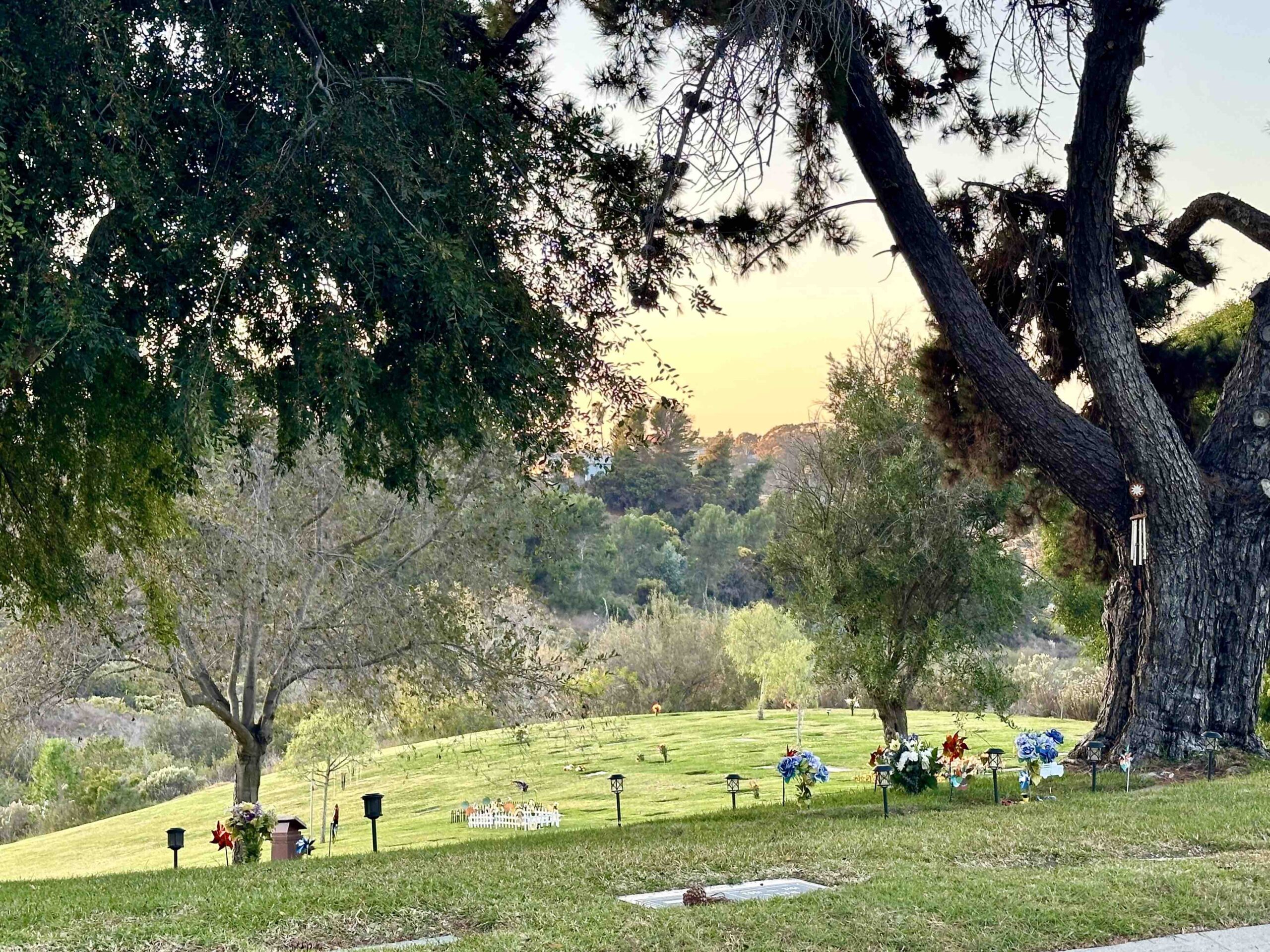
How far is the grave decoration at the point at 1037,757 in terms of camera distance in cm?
1020

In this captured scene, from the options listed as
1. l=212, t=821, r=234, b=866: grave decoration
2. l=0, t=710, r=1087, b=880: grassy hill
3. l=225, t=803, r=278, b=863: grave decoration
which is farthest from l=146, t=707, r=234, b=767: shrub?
l=225, t=803, r=278, b=863: grave decoration

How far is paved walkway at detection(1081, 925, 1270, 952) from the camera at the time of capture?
4.96m

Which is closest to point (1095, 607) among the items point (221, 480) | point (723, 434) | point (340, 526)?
point (340, 526)

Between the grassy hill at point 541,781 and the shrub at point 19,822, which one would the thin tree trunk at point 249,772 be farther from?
the shrub at point 19,822

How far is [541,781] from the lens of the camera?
28484 mm

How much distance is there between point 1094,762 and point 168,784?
2511 cm

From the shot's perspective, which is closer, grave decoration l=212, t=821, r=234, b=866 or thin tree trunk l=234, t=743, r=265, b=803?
grave decoration l=212, t=821, r=234, b=866

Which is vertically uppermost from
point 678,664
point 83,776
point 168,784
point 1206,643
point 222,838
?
point 1206,643

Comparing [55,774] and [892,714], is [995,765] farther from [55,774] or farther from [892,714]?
[55,774]

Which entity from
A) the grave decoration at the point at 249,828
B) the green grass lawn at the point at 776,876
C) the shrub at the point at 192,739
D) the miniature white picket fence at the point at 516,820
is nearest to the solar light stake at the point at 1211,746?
the green grass lawn at the point at 776,876

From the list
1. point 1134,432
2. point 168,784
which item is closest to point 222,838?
point 1134,432

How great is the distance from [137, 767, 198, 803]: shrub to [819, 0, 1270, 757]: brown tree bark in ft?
78.9

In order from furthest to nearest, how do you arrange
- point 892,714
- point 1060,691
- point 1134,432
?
point 1060,691 < point 892,714 < point 1134,432

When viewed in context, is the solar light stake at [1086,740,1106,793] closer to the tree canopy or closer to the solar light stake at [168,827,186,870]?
the tree canopy
